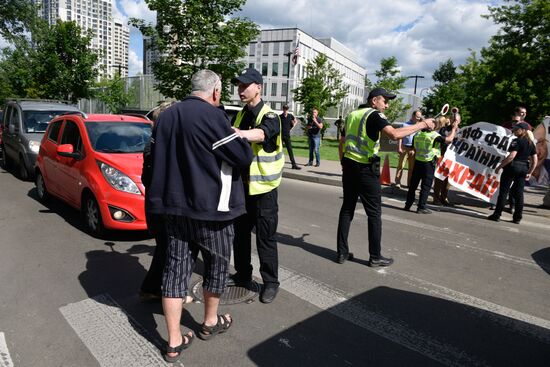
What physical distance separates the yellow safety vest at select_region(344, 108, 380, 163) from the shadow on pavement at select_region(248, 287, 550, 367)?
159 cm

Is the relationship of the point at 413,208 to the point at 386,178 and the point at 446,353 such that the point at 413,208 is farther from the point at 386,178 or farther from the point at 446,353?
the point at 446,353

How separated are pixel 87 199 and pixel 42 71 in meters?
23.3

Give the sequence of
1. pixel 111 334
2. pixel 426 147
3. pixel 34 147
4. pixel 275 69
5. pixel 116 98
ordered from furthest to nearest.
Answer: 1. pixel 275 69
2. pixel 116 98
3. pixel 34 147
4. pixel 426 147
5. pixel 111 334

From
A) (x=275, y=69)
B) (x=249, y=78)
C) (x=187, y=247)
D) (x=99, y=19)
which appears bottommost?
(x=187, y=247)

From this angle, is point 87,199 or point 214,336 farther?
point 87,199

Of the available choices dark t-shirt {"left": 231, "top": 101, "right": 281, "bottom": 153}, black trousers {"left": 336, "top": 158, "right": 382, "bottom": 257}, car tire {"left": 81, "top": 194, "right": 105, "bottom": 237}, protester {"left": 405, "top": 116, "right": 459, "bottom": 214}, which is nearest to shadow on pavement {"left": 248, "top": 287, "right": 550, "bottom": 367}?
black trousers {"left": 336, "top": 158, "right": 382, "bottom": 257}

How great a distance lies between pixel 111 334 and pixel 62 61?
86.6 ft

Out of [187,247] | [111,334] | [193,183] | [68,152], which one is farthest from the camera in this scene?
[68,152]

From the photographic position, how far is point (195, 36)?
14273mm

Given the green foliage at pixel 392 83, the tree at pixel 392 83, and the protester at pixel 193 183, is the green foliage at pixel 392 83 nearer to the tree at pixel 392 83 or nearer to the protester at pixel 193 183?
the tree at pixel 392 83

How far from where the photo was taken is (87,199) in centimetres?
568

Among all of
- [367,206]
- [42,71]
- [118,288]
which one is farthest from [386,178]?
[42,71]

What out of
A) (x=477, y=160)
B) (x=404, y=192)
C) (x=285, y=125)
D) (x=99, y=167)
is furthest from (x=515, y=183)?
(x=99, y=167)

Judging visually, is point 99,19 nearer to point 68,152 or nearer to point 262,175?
point 68,152
